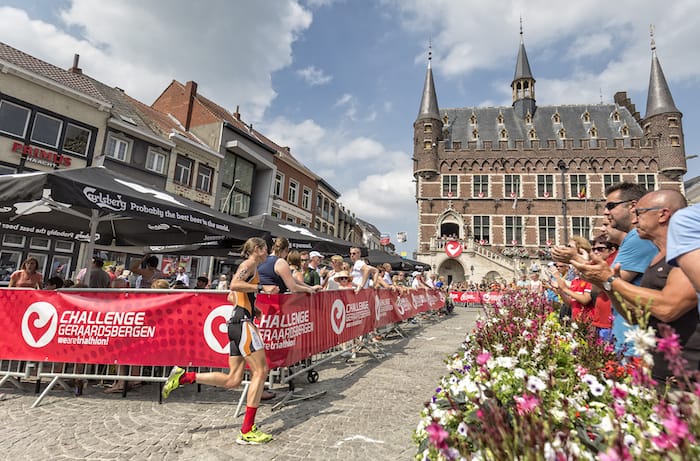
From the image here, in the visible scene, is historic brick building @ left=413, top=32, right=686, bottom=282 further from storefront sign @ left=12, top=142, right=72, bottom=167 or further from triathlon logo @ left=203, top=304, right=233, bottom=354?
triathlon logo @ left=203, top=304, right=233, bottom=354

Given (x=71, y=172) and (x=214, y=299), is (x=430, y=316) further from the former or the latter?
(x=71, y=172)

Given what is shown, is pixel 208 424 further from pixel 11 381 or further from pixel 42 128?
pixel 42 128

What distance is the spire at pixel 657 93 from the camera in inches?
1276

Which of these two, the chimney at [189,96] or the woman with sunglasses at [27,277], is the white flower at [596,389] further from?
the chimney at [189,96]

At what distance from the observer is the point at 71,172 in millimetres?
4859

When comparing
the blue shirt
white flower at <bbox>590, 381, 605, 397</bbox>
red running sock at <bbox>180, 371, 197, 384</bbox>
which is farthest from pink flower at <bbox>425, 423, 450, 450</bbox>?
red running sock at <bbox>180, 371, 197, 384</bbox>

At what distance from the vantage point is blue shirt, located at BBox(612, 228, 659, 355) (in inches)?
103

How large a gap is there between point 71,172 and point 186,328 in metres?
2.71

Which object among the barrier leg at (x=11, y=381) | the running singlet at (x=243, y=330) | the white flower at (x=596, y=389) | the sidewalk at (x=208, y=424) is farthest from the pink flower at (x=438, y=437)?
the barrier leg at (x=11, y=381)

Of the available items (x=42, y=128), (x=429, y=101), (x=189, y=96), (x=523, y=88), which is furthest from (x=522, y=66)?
(x=42, y=128)

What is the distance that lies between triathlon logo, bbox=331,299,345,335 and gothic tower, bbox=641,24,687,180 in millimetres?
39116

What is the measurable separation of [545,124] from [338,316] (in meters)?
40.1

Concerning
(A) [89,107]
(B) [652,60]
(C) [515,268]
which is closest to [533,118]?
(B) [652,60]

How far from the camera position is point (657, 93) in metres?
32.9
